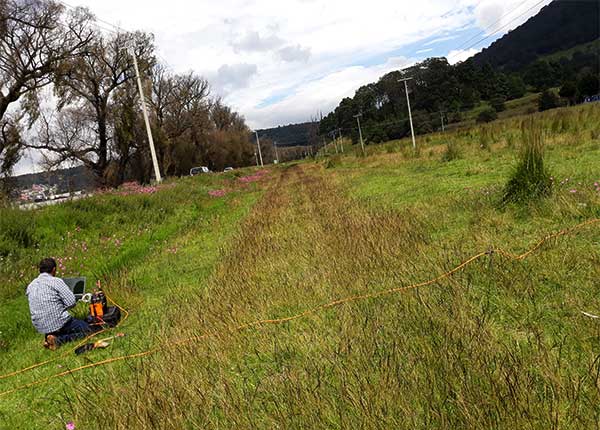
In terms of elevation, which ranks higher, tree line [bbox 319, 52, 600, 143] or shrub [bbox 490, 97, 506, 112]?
tree line [bbox 319, 52, 600, 143]

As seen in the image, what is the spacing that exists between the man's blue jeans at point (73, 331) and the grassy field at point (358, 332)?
0.28 metres

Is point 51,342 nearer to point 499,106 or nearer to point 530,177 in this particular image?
point 530,177

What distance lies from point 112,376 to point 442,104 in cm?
9595

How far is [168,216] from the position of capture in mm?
12750

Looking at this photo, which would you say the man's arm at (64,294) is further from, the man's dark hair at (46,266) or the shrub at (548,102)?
the shrub at (548,102)

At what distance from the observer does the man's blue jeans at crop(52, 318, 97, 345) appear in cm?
460

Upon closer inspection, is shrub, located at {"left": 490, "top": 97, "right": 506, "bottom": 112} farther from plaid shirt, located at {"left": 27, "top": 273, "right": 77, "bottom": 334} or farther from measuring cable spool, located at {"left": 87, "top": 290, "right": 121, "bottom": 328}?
plaid shirt, located at {"left": 27, "top": 273, "right": 77, "bottom": 334}

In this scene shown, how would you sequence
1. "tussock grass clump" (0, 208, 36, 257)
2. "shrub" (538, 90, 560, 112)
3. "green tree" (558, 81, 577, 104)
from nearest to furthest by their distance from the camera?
"tussock grass clump" (0, 208, 36, 257), "shrub" (538, 90, 560, 112), "green tree" (558, 81, 577, 104)

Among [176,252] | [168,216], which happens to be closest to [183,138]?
[168,216]

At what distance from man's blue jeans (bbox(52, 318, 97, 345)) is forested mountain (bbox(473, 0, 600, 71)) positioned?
515ft

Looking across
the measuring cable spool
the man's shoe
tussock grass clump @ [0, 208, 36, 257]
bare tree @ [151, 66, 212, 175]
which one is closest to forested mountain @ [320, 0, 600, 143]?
bare tree @ [151, 66, 212, 175]

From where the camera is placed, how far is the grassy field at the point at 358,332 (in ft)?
Answer: 6.87

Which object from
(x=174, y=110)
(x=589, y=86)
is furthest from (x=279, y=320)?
(x=589, y=86)

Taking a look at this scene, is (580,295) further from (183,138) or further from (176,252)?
(183,138)
